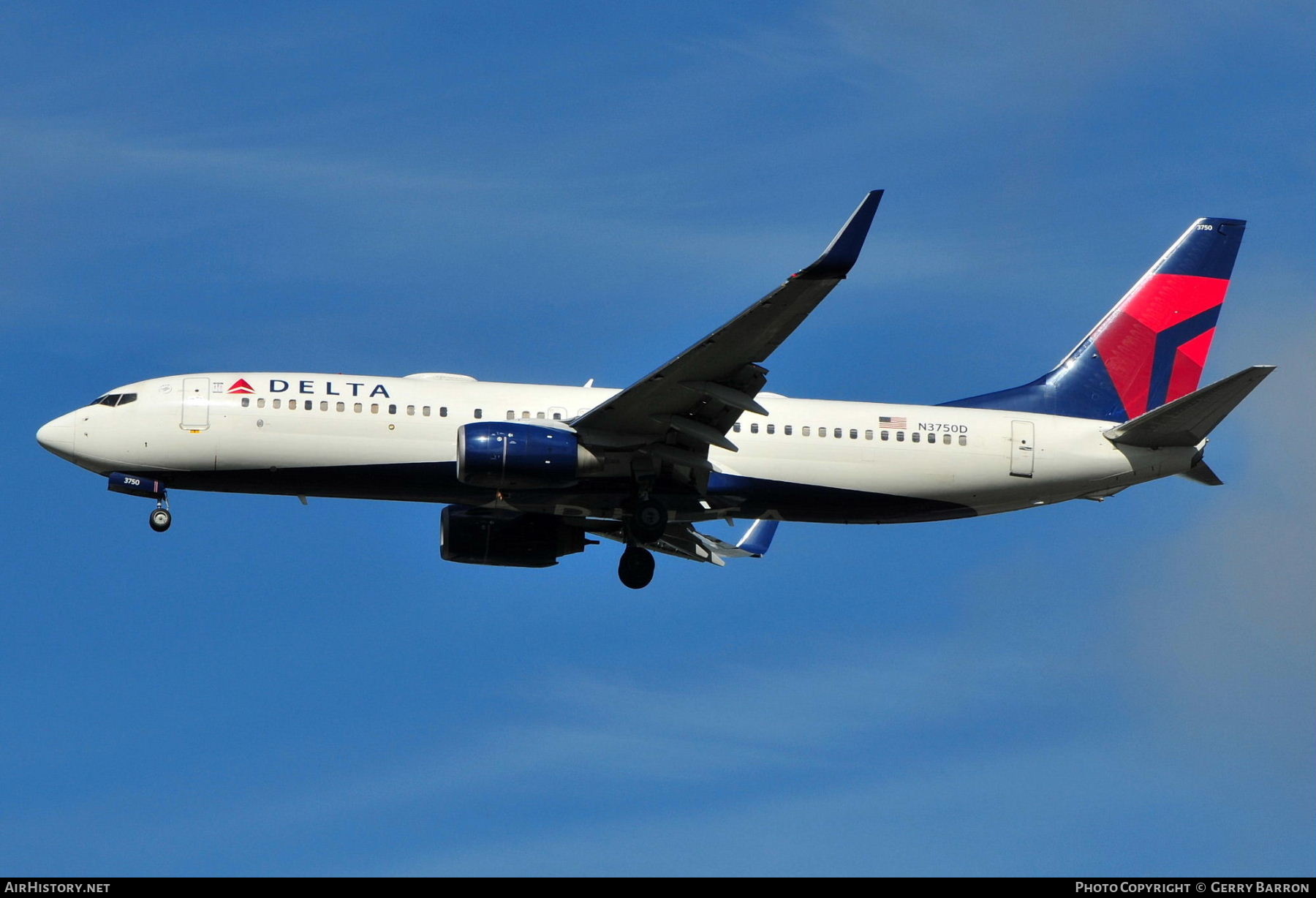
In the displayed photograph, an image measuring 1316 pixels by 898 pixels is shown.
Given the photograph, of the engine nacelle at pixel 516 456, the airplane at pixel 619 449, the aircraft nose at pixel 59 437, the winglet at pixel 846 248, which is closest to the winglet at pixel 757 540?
the airplane at pixel 619 449

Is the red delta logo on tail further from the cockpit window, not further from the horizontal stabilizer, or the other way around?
the cockpit window

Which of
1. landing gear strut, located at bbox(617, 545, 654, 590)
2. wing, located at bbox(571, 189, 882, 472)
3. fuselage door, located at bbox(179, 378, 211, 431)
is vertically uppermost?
fuselage door, located at bbox(179, 378, 211, 431)

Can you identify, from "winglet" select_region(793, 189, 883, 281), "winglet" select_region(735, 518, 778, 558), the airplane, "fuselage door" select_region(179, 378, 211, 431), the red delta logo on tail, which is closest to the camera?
"winglet" select_region(793, 189, 883, 281)

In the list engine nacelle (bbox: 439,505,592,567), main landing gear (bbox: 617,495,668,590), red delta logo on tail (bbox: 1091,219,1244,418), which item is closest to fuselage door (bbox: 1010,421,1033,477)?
red delta logo on tail (bbox: 1091,219,1244,418)

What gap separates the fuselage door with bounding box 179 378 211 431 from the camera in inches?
1519

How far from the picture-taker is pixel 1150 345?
45.1m

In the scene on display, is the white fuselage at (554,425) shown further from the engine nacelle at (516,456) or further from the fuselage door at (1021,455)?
the engine nacelle at (516,456)

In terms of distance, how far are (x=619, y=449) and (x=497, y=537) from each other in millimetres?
5764

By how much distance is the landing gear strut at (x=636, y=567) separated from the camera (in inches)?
1636

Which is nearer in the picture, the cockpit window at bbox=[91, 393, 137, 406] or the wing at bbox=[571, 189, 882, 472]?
the wing at bbox=[571, 189, 882, 472]

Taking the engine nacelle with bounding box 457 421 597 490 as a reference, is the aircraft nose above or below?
above

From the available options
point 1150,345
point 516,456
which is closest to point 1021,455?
point 1150,345

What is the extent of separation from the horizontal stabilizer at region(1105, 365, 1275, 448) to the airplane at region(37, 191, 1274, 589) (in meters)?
0.05

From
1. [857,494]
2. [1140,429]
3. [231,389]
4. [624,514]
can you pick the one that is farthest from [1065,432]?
[231,389]
